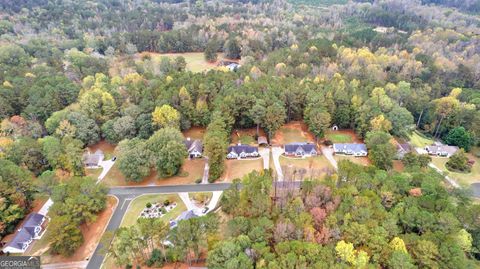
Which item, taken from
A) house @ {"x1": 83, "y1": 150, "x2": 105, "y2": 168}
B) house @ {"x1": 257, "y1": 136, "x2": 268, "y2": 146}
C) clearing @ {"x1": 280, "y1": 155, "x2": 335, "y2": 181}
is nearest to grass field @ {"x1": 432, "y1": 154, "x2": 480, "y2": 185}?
clearing @ {"x1": 280, "y1": 155, "x2": 335, "y2": 181}

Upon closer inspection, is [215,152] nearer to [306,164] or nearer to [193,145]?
[193,145]

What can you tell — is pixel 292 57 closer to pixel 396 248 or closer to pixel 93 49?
pixel 396 248

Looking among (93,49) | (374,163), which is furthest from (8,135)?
(374,163)

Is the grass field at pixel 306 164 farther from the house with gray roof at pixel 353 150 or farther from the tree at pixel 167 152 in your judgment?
the tree at pixel 167 152

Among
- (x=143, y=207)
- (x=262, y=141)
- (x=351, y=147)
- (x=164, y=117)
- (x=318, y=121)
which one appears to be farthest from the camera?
(x=262, y=141)

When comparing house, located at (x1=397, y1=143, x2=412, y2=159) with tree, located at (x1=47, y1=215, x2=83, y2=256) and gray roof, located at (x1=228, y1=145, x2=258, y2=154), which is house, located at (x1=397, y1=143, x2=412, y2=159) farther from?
tree, located at (x1=47, y1=215, x2=83, y2=256)

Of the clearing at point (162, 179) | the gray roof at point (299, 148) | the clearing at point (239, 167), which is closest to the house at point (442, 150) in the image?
the gray roof at point (299, 148)

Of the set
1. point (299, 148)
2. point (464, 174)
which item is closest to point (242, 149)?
point (299, 148)
